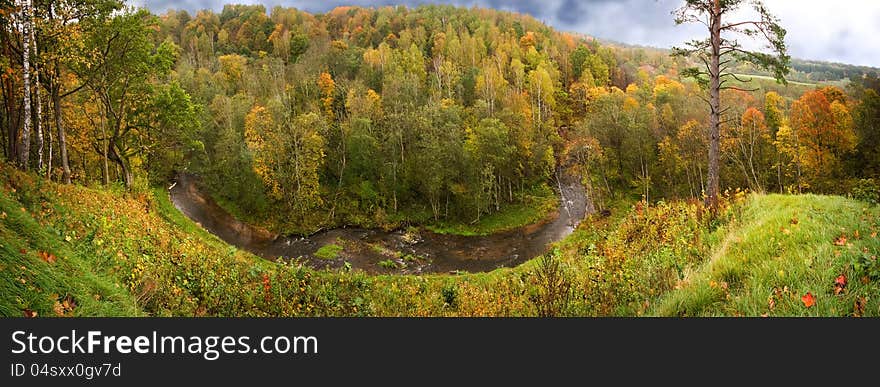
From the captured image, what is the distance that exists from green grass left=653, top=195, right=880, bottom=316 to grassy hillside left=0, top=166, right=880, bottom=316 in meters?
0.02

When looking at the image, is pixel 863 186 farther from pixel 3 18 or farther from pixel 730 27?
pixel 3 18

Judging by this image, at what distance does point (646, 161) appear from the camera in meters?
43.7

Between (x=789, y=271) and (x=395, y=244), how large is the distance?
3235 cm

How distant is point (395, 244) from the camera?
121ft

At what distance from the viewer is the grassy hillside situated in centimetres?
548

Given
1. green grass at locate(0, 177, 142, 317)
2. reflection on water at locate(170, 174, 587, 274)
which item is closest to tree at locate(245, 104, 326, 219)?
reflection on water at locate(170, 174, 587, 274)

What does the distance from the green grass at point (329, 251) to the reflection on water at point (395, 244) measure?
416 mm

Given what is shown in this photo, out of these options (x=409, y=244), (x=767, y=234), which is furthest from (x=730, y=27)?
(x=409, y=244)

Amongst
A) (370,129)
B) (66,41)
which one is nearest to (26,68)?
(66,41)

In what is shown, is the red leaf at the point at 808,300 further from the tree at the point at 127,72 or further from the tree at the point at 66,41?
the tree at the point at 127,72

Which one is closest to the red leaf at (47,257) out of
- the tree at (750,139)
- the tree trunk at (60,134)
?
the tree trunk at (60,134)

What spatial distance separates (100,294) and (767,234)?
1045 centimetres

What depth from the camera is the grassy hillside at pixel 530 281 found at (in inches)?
216

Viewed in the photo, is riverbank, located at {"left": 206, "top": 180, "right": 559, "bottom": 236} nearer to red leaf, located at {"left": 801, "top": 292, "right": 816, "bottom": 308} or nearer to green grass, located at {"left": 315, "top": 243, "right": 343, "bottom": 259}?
green grass, located at {"left": 315, "top": 243, "right": 343, "bottom": 259}
